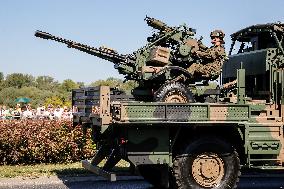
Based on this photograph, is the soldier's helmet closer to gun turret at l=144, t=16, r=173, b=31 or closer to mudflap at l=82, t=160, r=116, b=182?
Result: gun turret at l=144, t=16, r=173, b=31

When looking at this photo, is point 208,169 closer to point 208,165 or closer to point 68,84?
point 208,165

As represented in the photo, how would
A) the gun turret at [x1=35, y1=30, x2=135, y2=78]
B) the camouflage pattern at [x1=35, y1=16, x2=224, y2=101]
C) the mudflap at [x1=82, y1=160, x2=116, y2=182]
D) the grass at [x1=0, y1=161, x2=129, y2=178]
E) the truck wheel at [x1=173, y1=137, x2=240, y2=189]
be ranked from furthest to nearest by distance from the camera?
the grass at [x1=0, y1=161, x2=129, y2=178], the gun turret at [x1=35, y1=30, x2=135, y2=78], the camouflage pattern at [x1=35, y1=16, x2=224, y2=101], the truck wheel at [x1=173, y1=137, x2=240, y2=189], the mudflap at [x1=82, y1=160, x2=116, y2=182]

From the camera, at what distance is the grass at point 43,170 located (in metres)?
12.9

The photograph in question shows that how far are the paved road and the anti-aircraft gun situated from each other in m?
2.06

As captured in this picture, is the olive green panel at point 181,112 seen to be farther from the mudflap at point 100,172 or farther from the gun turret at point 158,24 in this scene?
the gun turret at point 158,24

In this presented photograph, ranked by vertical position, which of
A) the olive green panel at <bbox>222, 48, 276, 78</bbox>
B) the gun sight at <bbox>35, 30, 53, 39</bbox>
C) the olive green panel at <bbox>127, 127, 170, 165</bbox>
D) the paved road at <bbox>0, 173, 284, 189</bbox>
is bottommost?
the paved road at <bbox>0, 173, 284, 189</bbox>

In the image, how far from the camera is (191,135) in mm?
9445

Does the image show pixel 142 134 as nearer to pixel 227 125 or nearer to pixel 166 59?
pixel 227 125

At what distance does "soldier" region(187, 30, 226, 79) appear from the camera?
476 inches

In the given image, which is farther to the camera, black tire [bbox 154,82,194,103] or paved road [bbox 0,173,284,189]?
paved road [bbox 0,173,284,189]

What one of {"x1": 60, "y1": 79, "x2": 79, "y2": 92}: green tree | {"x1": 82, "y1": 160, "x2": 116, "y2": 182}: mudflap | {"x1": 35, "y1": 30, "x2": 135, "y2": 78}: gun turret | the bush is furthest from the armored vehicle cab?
{"x1": 60, "y1": 79, "x2": 79, "y2": 92}: green tree

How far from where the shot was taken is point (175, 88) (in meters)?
11.1

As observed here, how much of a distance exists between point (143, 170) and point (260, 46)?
13.4 ft

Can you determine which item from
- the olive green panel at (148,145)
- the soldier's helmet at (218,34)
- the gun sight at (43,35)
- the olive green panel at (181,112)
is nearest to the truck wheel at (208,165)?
the olive green panel at (148,145)
